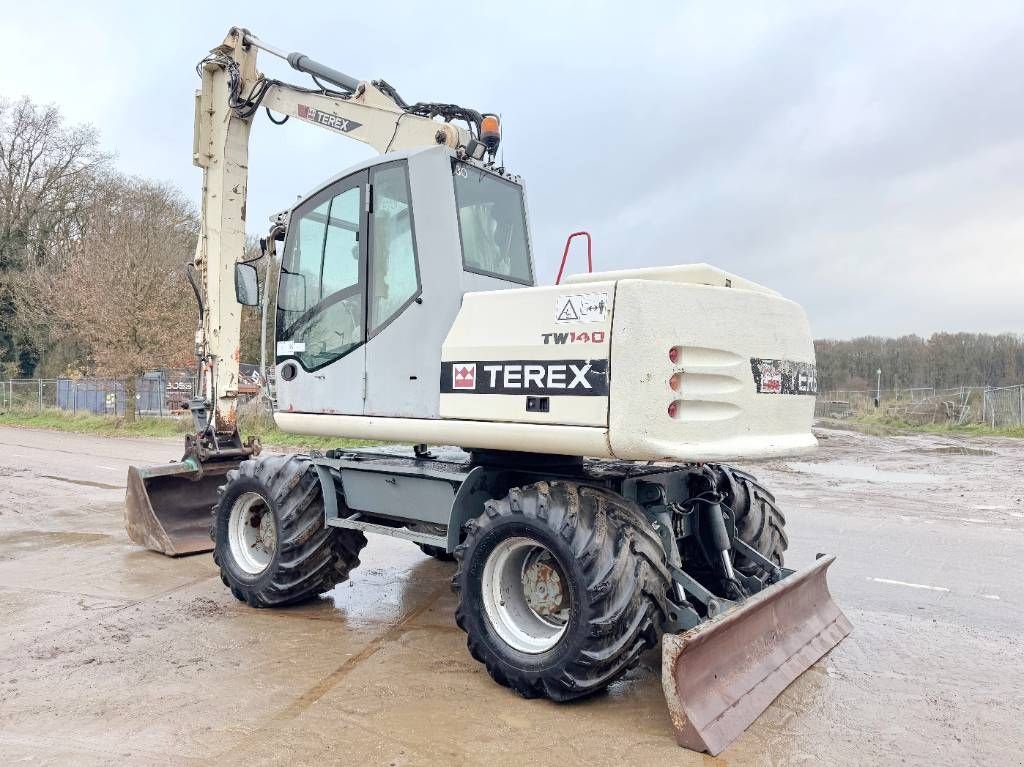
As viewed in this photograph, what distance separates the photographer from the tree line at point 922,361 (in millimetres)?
43375

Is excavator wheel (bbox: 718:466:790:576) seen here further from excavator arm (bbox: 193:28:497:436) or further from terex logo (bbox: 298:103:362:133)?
excavator arm (bbox: 193:28:497:436)

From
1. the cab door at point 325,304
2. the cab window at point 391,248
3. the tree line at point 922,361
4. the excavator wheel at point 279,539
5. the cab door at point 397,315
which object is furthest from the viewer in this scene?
the tree line at point 922,361

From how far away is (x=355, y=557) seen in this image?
5.64 meters

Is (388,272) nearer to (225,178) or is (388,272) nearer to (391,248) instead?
(391,248)

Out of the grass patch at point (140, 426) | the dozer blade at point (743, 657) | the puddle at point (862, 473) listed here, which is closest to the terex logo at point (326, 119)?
the dozer blade at point (743, 657)

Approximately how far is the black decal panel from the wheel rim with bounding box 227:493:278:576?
11.9 feet

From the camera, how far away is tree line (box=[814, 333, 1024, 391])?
43.4 m

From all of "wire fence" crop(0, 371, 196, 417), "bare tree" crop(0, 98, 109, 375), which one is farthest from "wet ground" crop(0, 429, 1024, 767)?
"bare tree" crop(0, 98, 109, 375)

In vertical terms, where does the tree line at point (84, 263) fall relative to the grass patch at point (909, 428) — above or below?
above

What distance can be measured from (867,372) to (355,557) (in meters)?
45.0

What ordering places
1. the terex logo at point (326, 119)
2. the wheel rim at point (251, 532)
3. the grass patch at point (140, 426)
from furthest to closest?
the grass patch at point (140, 426) → the terex logo at point (326, 119) → the wheel rim at point (251, 532)

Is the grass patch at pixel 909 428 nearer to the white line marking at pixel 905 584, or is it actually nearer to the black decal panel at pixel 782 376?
the white line marking at pixel 905 584

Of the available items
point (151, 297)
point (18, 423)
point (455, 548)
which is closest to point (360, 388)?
point (455, 548)

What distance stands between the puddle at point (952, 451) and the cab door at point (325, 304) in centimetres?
1586
